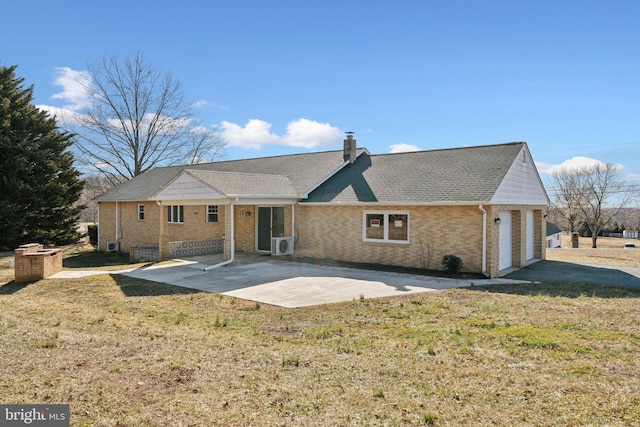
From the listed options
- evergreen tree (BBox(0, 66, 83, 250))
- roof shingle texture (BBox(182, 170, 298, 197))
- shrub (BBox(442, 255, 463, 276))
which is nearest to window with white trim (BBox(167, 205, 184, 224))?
roof shingle texture (BBox(182, 170, 298, 197))

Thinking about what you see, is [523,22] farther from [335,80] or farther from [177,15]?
[177,15]


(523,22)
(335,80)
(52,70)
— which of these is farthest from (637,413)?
(52,70)

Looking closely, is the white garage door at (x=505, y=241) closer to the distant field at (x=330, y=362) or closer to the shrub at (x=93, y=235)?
the distant field at (x=330, y=362)

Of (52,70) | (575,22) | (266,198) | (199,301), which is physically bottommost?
(199,301)

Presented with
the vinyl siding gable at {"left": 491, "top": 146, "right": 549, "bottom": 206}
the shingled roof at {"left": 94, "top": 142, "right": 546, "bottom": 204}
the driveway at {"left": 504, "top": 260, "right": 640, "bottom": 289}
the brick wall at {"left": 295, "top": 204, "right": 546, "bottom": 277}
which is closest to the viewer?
the driveway at {"left": 504, "top": 260, "right": 640, "bottom": 289}

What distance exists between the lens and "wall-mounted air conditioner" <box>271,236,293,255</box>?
16406 mm

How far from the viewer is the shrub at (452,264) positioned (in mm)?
13055

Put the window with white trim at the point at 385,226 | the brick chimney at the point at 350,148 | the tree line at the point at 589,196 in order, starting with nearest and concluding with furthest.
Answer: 1. the window with white trim at the point at 385,226
2. the brick chimney at the point at 350,148
3. the tree line at the point at 589,196

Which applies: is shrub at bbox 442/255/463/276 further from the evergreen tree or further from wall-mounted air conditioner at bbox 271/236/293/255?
the evergreen tree

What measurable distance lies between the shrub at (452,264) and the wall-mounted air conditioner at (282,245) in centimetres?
642

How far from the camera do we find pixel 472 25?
42.4 ft

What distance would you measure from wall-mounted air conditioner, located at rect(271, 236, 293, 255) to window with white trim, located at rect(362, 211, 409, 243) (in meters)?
3.21

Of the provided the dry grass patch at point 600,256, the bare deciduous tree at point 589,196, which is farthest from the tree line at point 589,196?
the dry grass patch at point 600,256

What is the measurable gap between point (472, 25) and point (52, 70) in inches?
957
